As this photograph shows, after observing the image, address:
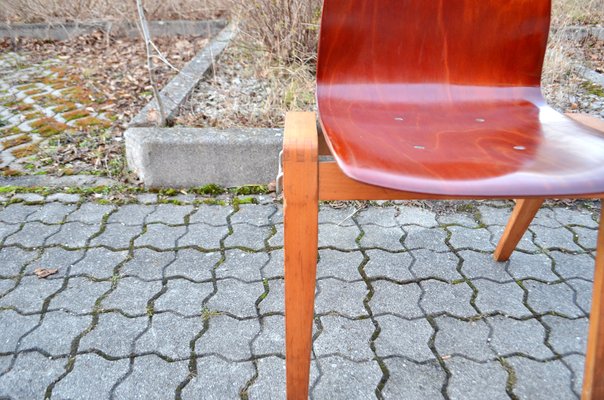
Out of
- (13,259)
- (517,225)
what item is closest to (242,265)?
(13,259)

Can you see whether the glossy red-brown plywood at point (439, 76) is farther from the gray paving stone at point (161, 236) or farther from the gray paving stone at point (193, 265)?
the gray paving stone at point (161, 236)

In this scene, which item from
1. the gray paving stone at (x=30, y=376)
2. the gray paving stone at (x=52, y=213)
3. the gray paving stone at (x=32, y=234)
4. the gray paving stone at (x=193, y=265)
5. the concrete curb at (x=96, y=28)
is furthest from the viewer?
the concrete curb at (x=96, y=28)

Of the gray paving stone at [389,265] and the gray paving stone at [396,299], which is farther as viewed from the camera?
the gray paving stone at [389,265]

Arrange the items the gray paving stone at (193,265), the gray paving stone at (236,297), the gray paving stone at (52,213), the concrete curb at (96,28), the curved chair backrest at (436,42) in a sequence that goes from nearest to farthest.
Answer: the curved chair backrest at (436,42) → the gray paving stone at (236,297) → the gray paving stone at (193,265) → the gray paving stone at (52,213) → the concrete curb at (96,28)

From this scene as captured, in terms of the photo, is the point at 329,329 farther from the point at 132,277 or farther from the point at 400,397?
the point at 132,277

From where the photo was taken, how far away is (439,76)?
1361 millimetres

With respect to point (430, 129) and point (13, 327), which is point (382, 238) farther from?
point (13, 327)

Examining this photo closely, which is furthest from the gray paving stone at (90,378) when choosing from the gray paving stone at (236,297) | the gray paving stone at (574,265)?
the gray paving stone at (574,265)

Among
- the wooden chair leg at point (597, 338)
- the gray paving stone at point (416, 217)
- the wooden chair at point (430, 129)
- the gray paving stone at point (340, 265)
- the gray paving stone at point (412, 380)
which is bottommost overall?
the gray paving stone at point (412, 380)

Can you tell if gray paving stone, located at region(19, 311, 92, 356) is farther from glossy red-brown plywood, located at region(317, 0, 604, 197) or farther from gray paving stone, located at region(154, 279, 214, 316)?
glossy red-brown plywood, located at region(317, 0, 604, 197)

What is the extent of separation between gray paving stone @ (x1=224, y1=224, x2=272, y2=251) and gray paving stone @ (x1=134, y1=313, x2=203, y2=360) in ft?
1.30

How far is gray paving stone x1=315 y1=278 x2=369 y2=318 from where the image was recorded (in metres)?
1.46

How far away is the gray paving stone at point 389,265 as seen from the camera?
161cm

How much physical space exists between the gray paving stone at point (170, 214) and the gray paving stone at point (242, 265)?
31 centimetres
